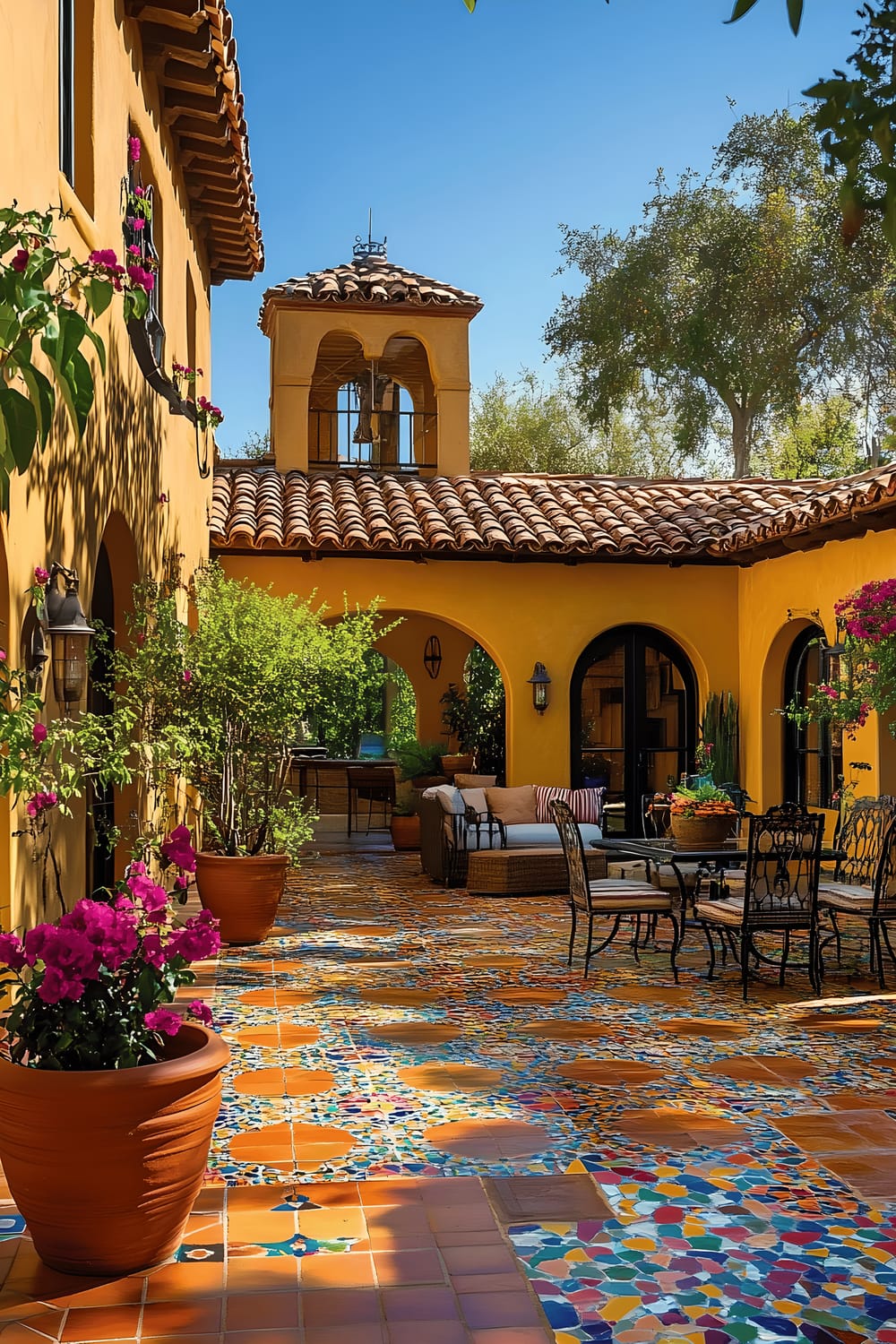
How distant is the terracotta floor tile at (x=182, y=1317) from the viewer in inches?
134

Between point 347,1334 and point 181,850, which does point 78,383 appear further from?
point 347,1334

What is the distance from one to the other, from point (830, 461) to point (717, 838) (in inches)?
737

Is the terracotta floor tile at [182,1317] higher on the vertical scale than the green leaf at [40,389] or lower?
lower

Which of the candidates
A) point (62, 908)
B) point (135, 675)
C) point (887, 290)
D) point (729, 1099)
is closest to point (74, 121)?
point (135, 675)

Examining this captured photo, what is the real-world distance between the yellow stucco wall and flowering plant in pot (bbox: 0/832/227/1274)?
1.10 meters

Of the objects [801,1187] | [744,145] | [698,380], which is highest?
[744,145]

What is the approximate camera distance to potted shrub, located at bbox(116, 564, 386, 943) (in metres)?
8.24

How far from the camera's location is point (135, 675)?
792cm

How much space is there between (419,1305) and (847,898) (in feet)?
17.0

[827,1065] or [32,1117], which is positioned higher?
[32,1117]

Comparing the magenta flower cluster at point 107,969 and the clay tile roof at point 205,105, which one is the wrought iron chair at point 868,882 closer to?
the magenta flower cluster at point 107,969

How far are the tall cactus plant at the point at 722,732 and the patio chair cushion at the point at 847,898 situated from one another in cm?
573

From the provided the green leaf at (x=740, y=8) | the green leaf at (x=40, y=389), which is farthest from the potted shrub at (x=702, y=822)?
the green leaf at (x=740, y=8)

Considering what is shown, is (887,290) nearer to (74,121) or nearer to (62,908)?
(74,121)
